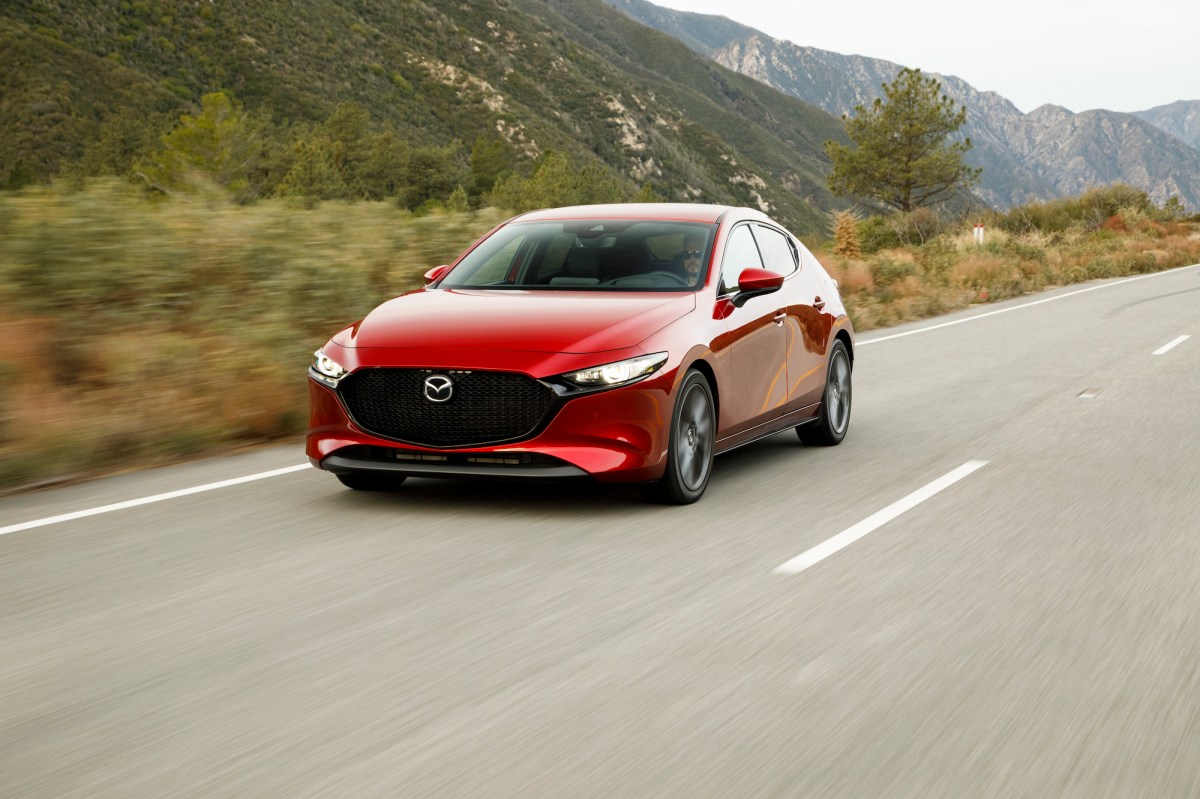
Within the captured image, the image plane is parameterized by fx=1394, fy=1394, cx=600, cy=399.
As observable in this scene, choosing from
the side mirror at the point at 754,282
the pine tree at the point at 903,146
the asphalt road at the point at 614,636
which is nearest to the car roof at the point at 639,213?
the side mirror at the point at 754,282

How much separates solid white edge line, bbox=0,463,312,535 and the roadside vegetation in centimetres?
99

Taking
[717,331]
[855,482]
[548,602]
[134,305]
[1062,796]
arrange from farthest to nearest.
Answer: [134,305]
[855,482]
[717,331]
[548,602]
[1062,796]

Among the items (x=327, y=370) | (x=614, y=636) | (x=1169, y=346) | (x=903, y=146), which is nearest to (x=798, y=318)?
(x=327, y=370)

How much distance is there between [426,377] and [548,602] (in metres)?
1.81

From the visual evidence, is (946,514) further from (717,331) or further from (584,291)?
(584,291)

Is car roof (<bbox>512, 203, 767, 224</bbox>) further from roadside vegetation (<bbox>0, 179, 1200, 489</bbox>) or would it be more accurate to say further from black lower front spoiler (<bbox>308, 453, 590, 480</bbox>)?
roadside vegetation (<bbox>0, 179, 1200, 489</bbox>)

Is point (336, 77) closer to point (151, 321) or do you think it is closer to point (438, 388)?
point (151, 321)

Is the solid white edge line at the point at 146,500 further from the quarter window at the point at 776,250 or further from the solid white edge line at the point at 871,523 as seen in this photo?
the solid white edge line at the point at 871,523

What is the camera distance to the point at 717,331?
7.41m

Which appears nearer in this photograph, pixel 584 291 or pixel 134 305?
pixel 584 291

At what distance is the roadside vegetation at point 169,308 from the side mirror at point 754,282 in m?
3.72

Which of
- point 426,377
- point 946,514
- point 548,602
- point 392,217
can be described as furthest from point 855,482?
point 392,217

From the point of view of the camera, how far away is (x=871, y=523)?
678 cm

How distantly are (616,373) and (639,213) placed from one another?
1.99m
